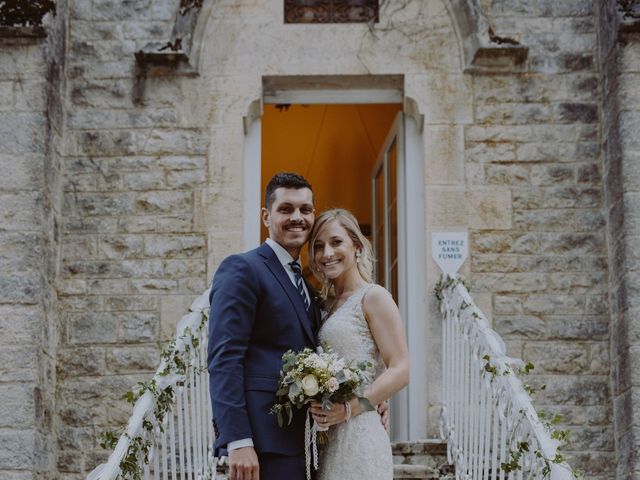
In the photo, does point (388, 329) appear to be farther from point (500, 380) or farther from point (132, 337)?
point (132, 337)

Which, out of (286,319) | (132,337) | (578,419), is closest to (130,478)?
(286,319)

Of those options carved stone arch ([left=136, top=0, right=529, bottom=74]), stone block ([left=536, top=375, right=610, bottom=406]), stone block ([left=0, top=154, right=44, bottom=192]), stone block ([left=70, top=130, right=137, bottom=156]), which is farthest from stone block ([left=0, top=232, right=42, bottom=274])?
stone block ([left=536, top=375, right=610, bottom=406])

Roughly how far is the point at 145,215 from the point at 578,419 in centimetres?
279

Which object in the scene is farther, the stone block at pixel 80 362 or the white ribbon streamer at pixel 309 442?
the stone block at pixel 80 362

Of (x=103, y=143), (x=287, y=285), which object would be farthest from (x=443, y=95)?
(x=287, y=285)

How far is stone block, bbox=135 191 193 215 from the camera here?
21.0 ft

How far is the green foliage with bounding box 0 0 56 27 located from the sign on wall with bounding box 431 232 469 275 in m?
2.65

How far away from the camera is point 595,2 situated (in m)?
6.62

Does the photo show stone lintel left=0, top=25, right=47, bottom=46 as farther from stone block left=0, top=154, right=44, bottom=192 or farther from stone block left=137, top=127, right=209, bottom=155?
stone block left=137, top=127, right=209, bottom=155

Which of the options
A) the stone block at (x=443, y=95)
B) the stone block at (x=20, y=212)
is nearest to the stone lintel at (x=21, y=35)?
the stone block at (x=20, y=212)

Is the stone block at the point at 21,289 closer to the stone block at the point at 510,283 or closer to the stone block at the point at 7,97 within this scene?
the stone block at the point at 7,97

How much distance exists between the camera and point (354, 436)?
3787mm

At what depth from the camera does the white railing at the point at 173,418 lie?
4.14 m

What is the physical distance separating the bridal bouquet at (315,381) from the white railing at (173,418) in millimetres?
782
